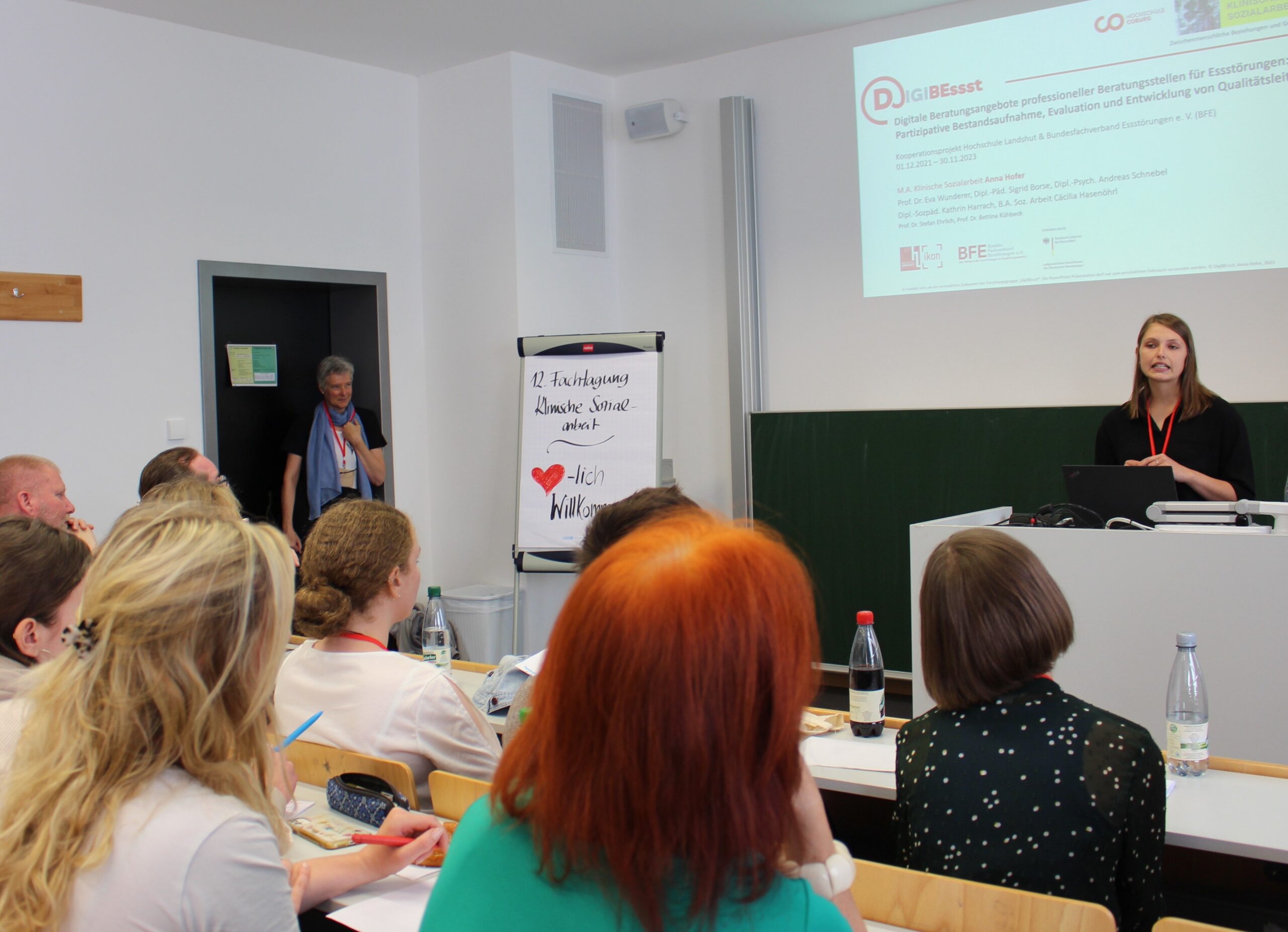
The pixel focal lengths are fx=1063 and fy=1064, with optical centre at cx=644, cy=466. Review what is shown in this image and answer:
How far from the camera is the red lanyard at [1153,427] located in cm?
374

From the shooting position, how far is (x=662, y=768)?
792mm

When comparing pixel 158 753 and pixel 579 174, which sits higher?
pixel 579 174

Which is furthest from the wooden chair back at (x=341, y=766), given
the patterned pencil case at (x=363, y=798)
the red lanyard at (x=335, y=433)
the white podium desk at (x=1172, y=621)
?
the red lanyard at (x=335, y=433)

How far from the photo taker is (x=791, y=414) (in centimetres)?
512

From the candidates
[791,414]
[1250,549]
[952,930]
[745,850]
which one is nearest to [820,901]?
[745,850]

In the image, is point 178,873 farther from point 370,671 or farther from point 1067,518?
point 1067,518

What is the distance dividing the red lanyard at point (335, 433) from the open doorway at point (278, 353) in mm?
340

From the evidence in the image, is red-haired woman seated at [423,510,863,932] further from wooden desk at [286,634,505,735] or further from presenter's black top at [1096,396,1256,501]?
presenter's black top at [1096,396,1256,501]

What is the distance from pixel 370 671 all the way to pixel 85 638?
879mm

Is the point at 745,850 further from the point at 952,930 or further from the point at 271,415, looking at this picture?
the point at 271,415

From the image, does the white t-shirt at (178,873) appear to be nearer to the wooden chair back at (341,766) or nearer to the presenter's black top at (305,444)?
the wooden chair back at (341,766)

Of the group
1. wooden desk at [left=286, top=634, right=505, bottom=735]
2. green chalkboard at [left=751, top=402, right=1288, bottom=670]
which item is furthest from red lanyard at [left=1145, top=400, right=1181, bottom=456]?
wooden desk at [left=286, top=634, right=505, bottom=735]

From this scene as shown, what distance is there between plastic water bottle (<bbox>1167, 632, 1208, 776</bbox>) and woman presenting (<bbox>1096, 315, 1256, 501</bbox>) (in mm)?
1729

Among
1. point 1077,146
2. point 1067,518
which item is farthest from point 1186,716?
point 1077,146
